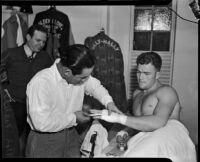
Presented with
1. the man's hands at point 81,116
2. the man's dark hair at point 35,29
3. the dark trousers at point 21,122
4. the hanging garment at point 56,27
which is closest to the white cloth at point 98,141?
the man's hands at point 81,116

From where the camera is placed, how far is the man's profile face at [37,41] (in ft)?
4.43

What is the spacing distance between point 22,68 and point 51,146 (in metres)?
0.42

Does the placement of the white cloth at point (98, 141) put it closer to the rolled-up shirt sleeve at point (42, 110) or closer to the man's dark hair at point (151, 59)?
the rolled-up shirt sleeve at point (42, 110)

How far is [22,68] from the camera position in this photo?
1.34 meters

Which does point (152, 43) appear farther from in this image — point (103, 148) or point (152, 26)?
point (103, 148)

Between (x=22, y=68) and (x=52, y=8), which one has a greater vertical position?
(x=52, y=8)

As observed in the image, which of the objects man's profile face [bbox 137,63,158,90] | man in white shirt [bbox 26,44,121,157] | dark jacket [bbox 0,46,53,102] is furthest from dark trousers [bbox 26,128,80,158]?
man's profile face [bbox 137,63,158,90]

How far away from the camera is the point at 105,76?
155cm

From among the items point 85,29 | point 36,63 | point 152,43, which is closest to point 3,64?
point 36,63

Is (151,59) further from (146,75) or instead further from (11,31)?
(11,31)

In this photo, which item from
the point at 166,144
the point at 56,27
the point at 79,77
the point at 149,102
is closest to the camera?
the point at 166,144

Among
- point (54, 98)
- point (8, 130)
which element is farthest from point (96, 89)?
point (8, 130)

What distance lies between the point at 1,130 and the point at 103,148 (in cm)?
47

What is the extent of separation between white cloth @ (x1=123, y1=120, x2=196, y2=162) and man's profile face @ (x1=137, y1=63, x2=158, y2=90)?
227 millimetres
